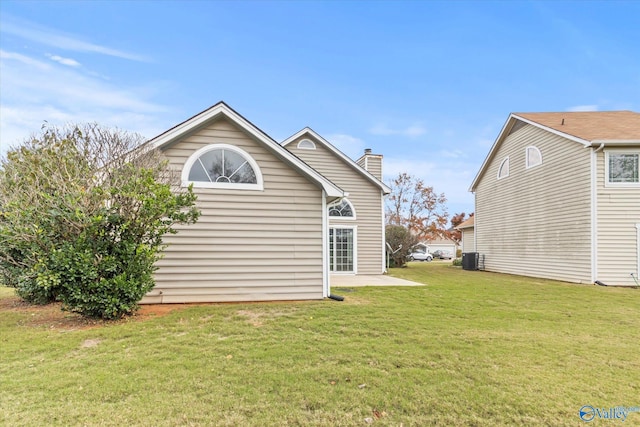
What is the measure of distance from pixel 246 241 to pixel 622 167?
1265cm

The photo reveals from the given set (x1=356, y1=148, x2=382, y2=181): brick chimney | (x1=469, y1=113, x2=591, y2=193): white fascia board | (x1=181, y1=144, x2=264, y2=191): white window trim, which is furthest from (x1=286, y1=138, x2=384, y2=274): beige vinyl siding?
(x1=469, y1=113, x2=591, y2=193): white fascia board

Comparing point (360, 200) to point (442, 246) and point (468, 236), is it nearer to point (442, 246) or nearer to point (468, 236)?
point (468, 236)

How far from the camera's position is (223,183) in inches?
300

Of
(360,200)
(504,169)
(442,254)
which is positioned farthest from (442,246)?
(360,200)

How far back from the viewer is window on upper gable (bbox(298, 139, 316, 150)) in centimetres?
1428

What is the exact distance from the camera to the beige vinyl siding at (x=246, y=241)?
24.2 feet

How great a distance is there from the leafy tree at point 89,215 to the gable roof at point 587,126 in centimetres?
1307

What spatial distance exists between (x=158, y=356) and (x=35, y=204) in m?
3.50

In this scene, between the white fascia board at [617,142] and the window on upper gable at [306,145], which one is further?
the window on upper gable at [306,145]

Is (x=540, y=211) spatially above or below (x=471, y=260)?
above

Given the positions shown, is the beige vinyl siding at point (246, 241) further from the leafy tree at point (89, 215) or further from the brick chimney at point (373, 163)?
the brick chimney at point (373, 163)

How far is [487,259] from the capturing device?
17922mm

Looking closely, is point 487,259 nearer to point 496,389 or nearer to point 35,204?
point 496,389

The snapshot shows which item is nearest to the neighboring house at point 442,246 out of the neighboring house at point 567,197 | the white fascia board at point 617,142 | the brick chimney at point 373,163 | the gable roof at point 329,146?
the neighboring house at point 567,197
